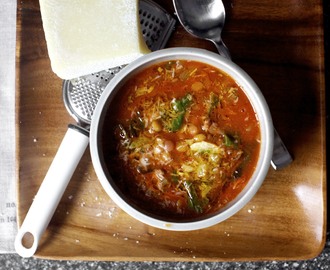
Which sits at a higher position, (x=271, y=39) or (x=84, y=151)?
(x=271, y=39)

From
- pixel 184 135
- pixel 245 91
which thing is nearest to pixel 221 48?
pixel 245 91

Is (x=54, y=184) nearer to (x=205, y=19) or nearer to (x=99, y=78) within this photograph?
(x=99, y=78)

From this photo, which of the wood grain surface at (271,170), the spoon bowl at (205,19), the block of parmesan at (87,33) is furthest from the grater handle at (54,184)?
the spoon bowl at (205,19)

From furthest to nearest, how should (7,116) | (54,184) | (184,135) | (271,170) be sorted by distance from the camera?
(7,116) → (271,170) → (54,184) → (184,135)

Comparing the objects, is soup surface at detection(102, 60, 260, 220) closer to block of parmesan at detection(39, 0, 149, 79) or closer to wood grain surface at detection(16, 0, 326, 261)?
block of parmesan at detection(39, 0, 149, 79)

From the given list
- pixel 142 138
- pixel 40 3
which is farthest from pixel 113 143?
pixel 40 3

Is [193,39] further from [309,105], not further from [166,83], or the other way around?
[309,105]
